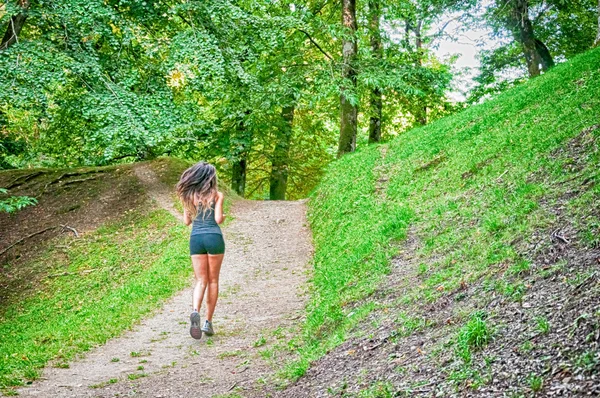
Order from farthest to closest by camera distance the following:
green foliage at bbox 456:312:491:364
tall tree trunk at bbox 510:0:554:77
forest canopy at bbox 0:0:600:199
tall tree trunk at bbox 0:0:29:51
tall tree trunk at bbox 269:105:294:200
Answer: tall tree trunk at bbox 269:105:294:200 → tall tree trunk at bbox 510:0:554:77 → forest canopy at bbox 0:0:600:199 → tall tree trunk at bbox 0:0:29:51 → green foliage at bbox 456:312:491:364

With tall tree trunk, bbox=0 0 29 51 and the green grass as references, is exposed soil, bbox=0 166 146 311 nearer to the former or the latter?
the green grass

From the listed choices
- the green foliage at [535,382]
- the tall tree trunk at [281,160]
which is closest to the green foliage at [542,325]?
the green foliage at [535,382]

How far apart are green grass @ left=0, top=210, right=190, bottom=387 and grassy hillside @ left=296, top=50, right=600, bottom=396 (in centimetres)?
330

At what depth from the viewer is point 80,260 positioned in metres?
14.9

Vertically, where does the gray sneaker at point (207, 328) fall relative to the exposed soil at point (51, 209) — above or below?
below

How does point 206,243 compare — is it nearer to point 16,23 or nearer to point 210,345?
A: point 210,345

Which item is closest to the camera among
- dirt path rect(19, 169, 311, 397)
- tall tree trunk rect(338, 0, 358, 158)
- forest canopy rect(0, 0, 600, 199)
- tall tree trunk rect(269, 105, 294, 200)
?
dirt path rect(19, 169, 311, 397)

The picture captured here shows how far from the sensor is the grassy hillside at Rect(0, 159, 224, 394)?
9.21 meters

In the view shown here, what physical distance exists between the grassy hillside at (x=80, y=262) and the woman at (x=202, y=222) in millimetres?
2007

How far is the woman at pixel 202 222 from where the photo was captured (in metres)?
7.32

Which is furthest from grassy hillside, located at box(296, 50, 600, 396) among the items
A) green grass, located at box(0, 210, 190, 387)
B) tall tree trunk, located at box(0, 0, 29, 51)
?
tall tree trunk, located at box(0, 0, 29, 51)

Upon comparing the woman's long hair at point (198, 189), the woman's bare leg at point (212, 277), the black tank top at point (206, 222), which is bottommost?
the woman's bare leg at point (212, 277)

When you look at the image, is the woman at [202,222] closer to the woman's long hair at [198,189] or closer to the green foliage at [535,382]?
the woman's long hair at [198,189]

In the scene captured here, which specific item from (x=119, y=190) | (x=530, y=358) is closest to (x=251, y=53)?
(x=119, y=190)
